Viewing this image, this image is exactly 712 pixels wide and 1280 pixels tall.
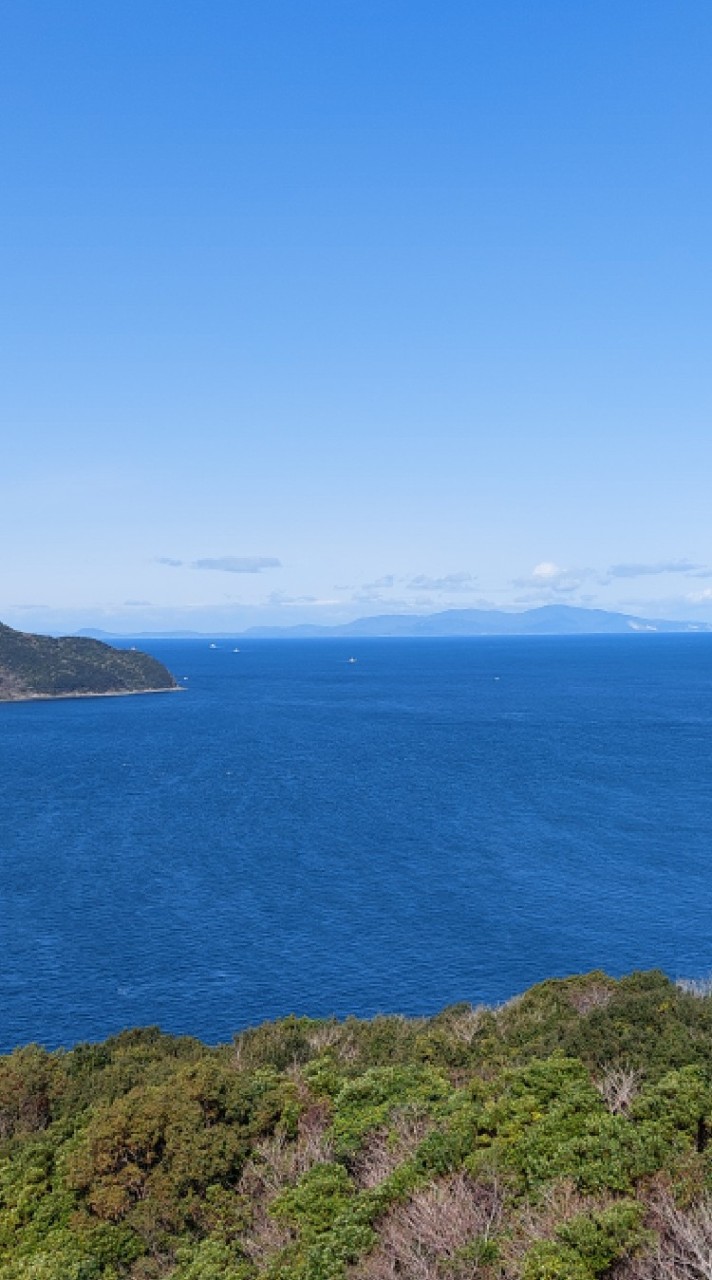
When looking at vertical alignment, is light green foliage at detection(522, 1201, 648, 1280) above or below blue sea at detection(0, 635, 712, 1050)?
above

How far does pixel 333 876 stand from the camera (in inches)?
3199

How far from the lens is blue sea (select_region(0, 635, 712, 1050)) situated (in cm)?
5847

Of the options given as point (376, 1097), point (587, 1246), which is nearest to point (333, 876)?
point (376, 1097)

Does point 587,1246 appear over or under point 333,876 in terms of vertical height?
over

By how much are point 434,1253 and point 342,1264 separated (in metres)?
2.02

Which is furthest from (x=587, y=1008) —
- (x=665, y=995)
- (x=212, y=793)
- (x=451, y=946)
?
(x=212, y=793)

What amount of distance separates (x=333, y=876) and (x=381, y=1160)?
190 ft

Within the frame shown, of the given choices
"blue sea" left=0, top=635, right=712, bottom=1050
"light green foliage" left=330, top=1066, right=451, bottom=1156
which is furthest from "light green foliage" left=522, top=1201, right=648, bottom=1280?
"blue sea" left=0, top=635, right=712, bottom=1050

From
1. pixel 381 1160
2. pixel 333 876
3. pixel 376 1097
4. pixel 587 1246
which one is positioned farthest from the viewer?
pixel 333 876

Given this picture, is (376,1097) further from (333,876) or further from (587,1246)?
(333,876)

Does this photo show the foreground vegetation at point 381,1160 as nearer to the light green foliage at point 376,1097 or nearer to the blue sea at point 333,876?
the light green foliage at point 376,1097

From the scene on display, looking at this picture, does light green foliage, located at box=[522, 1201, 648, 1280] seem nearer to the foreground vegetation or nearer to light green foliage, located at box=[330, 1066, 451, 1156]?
the foreground vegetation

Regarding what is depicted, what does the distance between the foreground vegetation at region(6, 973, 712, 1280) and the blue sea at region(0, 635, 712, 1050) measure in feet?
80.2

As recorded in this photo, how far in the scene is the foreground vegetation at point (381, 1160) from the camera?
62.8 feet
